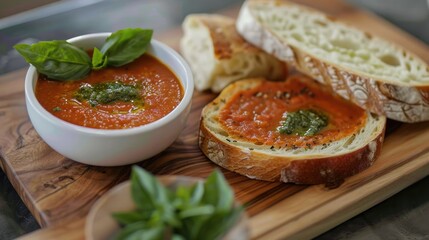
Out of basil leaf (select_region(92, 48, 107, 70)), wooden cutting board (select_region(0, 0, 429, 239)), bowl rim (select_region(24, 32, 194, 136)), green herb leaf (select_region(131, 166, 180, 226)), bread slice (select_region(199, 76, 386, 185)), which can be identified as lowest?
wooden cutting board (select_region(0, 0, 429, 239))

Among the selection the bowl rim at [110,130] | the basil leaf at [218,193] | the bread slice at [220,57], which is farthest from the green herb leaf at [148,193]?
the bread slice at [220,57]

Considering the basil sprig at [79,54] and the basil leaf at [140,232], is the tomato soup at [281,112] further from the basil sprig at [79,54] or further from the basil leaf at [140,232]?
the basil leaf at [140,232]

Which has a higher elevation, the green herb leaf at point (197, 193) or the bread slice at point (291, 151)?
the green herb leaf at point (197, 193)

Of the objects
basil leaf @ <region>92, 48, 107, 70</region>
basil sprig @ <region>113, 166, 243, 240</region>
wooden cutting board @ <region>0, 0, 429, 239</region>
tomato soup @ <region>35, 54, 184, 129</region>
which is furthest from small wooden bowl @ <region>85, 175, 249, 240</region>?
basil leaf @ <region>92, 48, 107, 70</region>

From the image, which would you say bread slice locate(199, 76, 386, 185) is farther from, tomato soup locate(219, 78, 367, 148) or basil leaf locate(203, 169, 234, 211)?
basil leaf locate(203, 169, 234, 211)

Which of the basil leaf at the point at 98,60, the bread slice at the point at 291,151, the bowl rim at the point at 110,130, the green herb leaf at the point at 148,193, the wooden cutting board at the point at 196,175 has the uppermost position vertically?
the green herb leaf at the point at 148,193

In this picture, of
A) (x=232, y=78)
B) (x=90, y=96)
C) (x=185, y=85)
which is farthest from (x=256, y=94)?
(x=90, y=96)

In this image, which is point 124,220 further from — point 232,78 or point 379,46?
point 379,46
